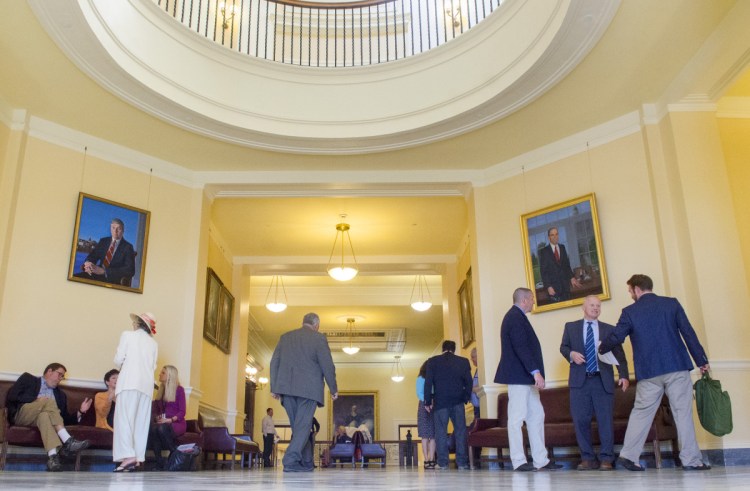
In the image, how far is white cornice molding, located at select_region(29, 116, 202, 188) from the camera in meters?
7.68

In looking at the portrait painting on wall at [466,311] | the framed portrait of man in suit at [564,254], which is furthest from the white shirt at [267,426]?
the framed portrait of man in suit at [564,254]

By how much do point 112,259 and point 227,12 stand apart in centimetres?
368

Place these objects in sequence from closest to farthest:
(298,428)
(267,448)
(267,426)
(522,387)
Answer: (522,387) < (298,428) < (267,448) < (267,426)

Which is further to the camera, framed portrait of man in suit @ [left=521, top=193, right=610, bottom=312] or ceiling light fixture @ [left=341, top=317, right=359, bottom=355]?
ceiling light fixture @ [left=341, top=317, right=359, bottom=355]

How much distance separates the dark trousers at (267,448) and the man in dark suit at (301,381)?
293 inches

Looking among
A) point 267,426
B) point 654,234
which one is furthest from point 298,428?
point 267,426

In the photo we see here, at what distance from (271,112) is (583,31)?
392cm

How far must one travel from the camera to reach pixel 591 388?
557 cm

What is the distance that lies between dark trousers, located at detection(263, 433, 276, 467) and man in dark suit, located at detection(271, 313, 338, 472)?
7450 mm

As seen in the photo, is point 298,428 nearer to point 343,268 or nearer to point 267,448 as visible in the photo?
point 343,268

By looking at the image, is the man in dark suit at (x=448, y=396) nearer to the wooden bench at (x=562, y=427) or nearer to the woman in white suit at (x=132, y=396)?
the wooden bench at (x=562, y=427)

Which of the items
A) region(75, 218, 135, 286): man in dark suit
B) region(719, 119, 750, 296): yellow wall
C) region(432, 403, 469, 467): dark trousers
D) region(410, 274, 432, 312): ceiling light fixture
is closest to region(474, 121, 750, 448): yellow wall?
region(719, 119, 750, 296): yellow wall

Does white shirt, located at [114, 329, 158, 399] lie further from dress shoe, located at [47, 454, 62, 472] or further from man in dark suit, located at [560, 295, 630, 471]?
man in dark suit, located at [560, 295, 630, 471]

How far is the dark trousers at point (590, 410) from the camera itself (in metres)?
5.50
